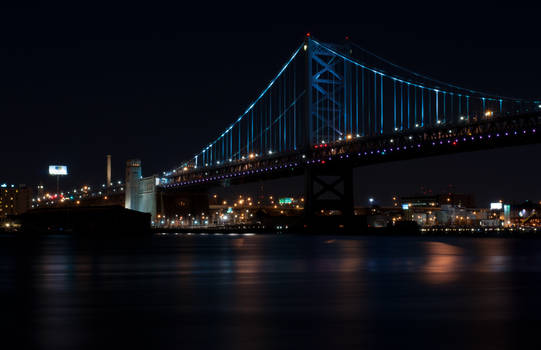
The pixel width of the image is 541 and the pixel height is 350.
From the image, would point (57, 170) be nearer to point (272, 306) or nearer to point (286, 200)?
point (286, 200)

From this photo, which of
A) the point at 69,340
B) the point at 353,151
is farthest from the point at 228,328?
the point at 353,151

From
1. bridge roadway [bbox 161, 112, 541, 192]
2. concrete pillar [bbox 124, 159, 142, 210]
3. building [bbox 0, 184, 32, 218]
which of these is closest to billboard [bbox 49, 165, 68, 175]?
concrete pillar [bbox 124, 159, 142, 210]

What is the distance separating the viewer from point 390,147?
55.6m

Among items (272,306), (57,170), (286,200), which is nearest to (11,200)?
(286,200)

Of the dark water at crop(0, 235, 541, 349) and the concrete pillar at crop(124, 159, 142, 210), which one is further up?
the concrete pillar at crop(124, 159, 142, 210)

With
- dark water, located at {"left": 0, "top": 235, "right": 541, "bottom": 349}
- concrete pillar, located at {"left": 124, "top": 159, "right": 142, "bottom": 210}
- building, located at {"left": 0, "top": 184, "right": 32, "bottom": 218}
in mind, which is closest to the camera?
dark water, located at {"left": 0, "top": 235, "right": 541, "bottom": 349}

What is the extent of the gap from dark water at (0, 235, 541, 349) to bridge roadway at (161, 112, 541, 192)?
2503 centimetres

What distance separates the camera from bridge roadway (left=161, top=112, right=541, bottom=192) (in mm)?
47906

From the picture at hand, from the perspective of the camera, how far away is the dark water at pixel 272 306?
1014 centimetres

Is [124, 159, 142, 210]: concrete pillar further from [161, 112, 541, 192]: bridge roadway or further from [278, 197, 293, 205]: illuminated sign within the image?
[278, 197, 293, 205]: illuminated sign

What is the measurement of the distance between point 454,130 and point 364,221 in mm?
17574

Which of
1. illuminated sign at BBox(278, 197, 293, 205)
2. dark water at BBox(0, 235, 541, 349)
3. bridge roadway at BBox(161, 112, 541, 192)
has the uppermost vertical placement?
bridge roadway at BBox(161, 112, 541, 192)

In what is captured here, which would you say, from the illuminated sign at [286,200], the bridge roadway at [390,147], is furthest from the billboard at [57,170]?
the illuminated sign at [286,200]

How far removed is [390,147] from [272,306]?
43.0 m
